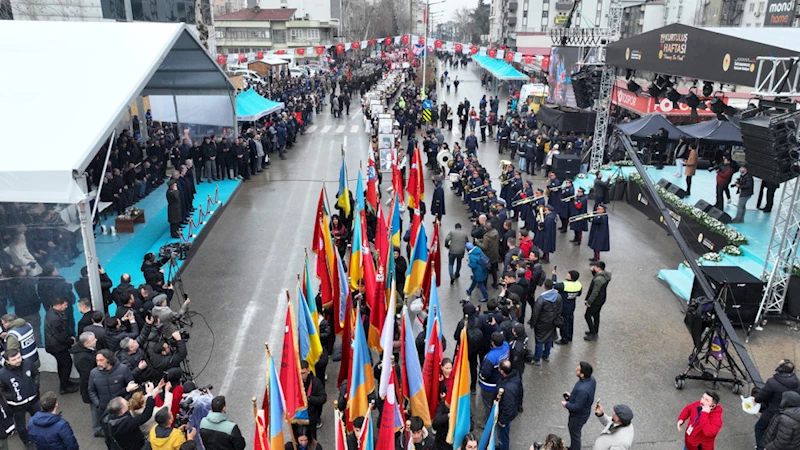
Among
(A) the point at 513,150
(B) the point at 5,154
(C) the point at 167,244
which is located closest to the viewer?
(B) the point at 5,154

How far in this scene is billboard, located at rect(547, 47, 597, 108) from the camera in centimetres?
2600

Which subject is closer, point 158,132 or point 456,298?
point 456,298

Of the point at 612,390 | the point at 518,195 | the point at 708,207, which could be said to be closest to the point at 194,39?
the point at 518,195

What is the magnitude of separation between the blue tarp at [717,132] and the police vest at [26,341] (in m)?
17.7

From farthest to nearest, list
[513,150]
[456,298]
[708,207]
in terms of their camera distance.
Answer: [513,150] → [708,207] → [456,298]

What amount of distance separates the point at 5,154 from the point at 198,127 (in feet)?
40.5

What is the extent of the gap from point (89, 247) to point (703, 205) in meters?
13.7

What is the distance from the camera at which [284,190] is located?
765 inches

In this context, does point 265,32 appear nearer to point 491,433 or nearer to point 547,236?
point 547,236

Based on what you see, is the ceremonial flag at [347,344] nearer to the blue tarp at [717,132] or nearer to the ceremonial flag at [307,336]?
the ceremonial flag at [307,336]

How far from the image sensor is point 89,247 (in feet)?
28.4

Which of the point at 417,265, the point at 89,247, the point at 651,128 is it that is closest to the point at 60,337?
the point at 89,247

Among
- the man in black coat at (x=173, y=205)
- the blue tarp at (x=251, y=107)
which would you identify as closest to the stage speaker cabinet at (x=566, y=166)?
the blue tarp at (x=251, y=107)

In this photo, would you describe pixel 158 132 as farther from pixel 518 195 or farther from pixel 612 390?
pixel 612 390
